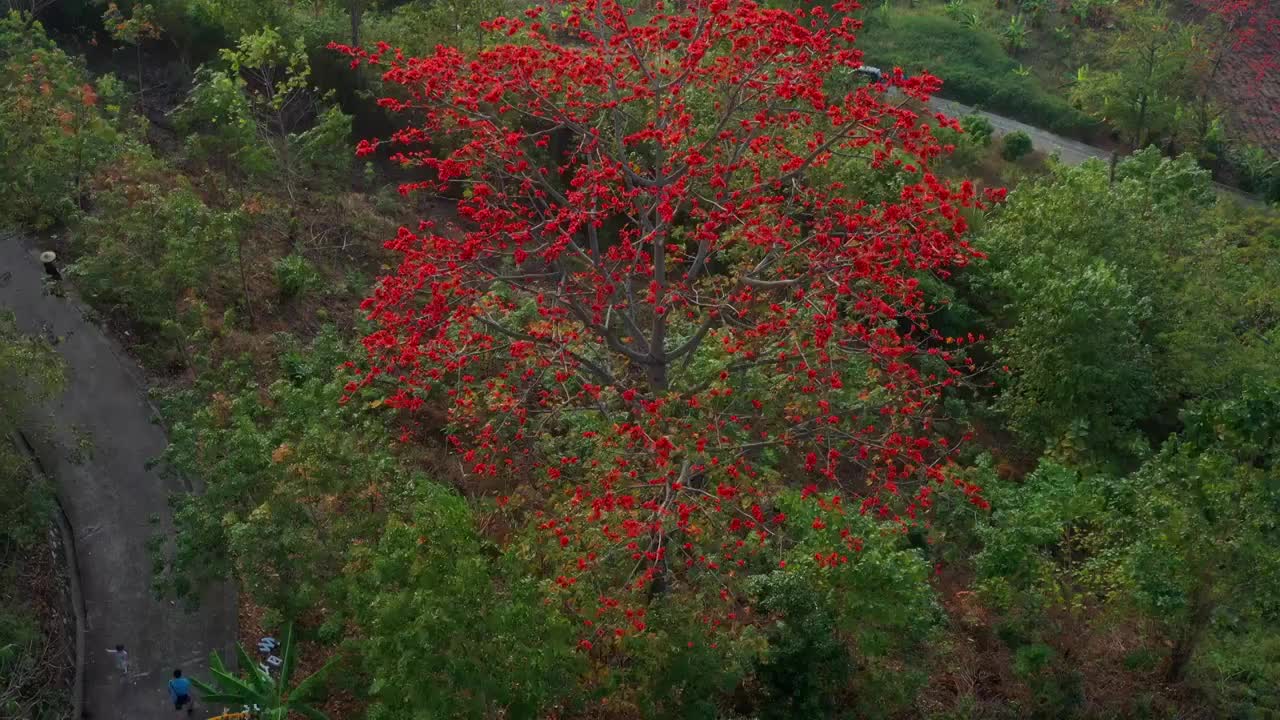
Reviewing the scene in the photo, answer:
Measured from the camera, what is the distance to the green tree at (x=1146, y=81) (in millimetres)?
32844

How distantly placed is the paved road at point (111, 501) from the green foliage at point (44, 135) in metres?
1.07

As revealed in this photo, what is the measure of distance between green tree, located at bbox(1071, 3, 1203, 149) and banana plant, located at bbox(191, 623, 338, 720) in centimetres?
2936

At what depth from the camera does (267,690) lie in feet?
44.4

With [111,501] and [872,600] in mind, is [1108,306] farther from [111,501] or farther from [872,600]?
[111,501]

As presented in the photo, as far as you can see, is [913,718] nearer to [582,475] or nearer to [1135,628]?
[1135,628]

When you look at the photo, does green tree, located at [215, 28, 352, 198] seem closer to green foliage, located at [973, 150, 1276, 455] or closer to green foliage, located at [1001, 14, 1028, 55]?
green foliage, located at [973, 150, 1276, 455]

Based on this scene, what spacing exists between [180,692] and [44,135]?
40.0ft

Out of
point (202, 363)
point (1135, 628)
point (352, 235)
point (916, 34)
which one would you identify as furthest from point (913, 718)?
point (916, 34)

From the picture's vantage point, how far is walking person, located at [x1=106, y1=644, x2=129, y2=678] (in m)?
15.3

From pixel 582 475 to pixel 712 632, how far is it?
3791mm

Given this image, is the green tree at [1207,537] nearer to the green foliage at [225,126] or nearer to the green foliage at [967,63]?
the green foliage at [225,126]

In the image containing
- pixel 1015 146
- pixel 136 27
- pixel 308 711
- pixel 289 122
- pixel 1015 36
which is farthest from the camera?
pixel 1015 36

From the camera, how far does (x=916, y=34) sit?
124 ft

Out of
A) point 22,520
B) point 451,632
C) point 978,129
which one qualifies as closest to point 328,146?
point 22,520
